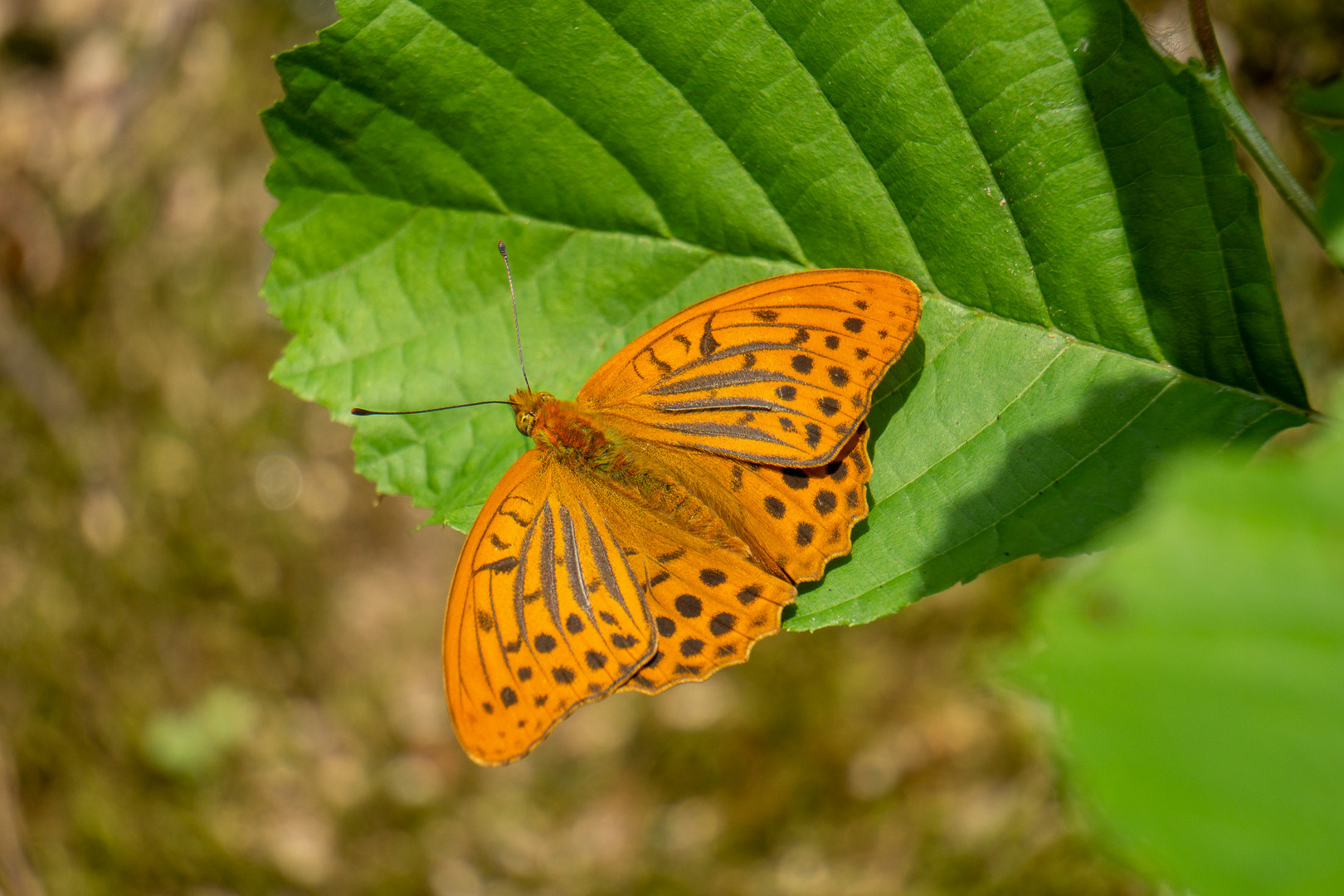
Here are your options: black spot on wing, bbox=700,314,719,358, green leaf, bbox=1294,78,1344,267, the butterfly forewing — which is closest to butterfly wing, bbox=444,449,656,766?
the butterfly forewing

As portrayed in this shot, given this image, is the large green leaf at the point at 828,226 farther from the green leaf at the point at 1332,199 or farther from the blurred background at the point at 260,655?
the blurred background at the point at 260,655

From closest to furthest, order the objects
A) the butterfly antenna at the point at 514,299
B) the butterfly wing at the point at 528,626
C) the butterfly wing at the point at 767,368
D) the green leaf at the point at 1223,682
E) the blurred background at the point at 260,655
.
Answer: the green leaf at the point at 1223,682 → the butterfly wing at the point at 767,368 → the butterfly wing at the point at 528,626 → the butterfly antenna at the point at 514,299 → the blurred background at the point at 260,655

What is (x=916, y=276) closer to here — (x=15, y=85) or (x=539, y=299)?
(x=539, y=299)

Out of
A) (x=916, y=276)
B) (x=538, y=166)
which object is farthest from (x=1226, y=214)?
(x=538, y=166)

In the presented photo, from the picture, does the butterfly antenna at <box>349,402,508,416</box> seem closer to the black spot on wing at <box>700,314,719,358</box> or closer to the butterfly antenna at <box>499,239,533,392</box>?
the butterfly antenna at <box>499,239,533,392</box>

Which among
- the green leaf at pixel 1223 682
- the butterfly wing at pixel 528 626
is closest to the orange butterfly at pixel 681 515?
the butterfly wing at pixel 528 626

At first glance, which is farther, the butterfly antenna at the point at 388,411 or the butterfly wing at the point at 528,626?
the butterfly antenna at the point at 388,411

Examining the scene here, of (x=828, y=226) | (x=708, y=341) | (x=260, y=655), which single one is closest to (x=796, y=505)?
(x=708, y=341)
